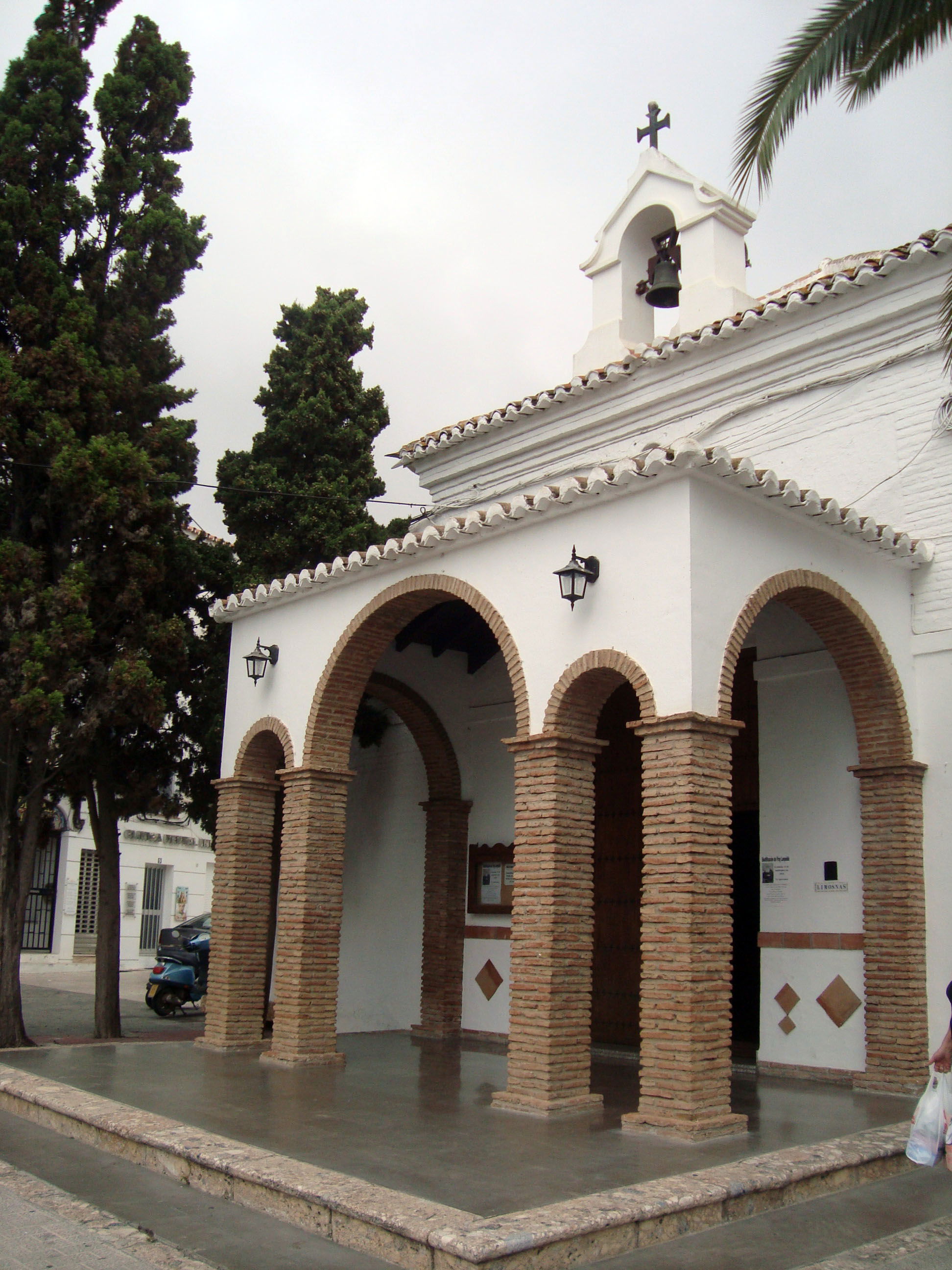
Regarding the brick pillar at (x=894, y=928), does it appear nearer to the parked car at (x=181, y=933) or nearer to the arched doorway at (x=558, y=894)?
the arched doorway at (x=558, y=894)

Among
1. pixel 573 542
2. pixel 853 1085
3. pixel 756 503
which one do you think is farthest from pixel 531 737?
pixel 853 1085

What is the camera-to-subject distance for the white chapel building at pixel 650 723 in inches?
262

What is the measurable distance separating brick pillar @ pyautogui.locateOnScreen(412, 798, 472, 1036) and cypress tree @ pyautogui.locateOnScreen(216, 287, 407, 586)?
3.19 metres

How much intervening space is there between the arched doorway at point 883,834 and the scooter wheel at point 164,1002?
34.5ft

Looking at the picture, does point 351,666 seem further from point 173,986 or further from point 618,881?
point 173,986

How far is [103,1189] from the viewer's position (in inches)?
215

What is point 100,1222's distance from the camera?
4809 mm

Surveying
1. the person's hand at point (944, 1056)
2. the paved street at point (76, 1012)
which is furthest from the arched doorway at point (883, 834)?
the paved street at point (76, 1012)

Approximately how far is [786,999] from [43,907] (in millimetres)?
19184

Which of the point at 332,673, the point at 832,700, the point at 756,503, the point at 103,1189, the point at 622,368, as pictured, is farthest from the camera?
the point at 622,368

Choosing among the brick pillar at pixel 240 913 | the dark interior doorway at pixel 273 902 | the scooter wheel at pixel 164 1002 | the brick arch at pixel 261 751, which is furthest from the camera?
the scooter wheel at pixel 164 1002

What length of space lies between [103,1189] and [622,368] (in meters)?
7.99

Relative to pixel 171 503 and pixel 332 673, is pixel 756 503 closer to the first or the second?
pixel 332 673

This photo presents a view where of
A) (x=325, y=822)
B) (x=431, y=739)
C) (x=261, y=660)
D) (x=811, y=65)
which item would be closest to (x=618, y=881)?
(x=431, y=739)
